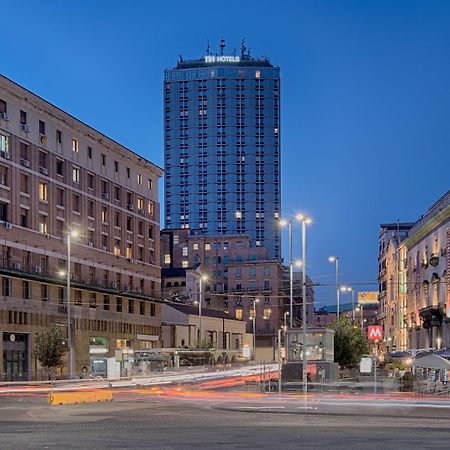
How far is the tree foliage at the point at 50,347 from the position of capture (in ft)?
244

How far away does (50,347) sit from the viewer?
244 feet

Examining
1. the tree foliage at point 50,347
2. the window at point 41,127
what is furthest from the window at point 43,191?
the tree foliage at point 50,347

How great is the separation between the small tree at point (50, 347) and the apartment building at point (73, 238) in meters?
1.84

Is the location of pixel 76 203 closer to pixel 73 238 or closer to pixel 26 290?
pixel 73 238

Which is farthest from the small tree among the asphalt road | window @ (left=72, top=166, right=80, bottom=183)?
the asphalt road

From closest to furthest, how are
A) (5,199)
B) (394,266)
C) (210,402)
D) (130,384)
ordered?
(210,402), (130,384), (5,199), (394,266)

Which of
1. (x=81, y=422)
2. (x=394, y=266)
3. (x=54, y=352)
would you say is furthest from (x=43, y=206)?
(x=394, y=266)

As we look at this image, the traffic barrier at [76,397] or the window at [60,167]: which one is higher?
the window at [60,167]

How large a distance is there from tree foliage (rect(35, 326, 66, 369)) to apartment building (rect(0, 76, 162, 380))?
6.07 feet

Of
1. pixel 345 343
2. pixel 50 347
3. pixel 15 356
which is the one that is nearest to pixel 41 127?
pixel 50 347

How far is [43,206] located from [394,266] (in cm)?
7070

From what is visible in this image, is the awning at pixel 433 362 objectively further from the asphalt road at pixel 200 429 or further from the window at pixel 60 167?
the window at pixel 60 167

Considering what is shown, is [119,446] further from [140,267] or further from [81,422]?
[140,267]

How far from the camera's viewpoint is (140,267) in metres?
101
